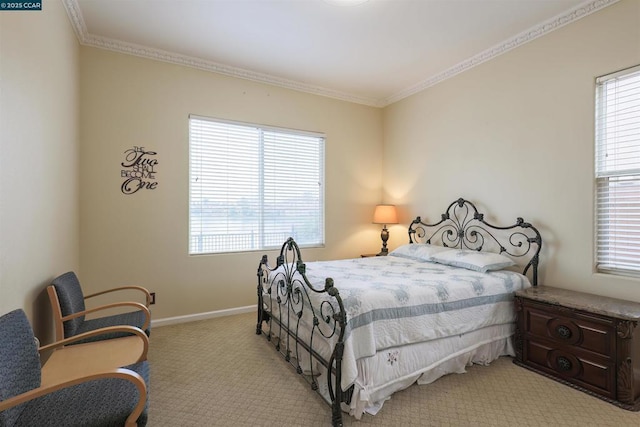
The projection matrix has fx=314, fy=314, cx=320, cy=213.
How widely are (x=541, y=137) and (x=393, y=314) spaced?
229 centimetres

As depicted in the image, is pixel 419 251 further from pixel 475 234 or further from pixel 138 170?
pixel 138 170

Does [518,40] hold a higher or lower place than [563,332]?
higher

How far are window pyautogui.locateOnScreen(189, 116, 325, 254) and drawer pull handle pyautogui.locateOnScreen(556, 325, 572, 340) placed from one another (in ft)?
9.24

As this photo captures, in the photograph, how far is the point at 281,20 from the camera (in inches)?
113

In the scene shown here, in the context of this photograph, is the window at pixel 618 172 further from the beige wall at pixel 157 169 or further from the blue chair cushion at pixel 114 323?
the blue chair cushion at pixel 114 323

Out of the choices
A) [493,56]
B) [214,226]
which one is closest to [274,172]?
[214,226]

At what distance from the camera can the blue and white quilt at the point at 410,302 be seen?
1.98m

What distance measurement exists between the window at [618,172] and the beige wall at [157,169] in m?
3.07

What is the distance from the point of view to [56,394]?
4.61 ft

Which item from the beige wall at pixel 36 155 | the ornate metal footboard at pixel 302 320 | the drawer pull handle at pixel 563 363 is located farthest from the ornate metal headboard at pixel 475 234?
the beige wall at pixel 36 155

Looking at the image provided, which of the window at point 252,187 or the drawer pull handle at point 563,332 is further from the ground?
the window at point 252,187

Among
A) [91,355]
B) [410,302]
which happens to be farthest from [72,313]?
[410,302]

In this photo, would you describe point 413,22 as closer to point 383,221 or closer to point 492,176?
point 492,176

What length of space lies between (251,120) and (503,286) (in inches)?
130
